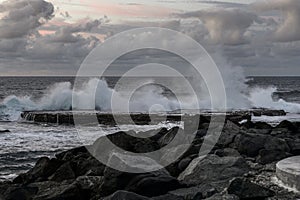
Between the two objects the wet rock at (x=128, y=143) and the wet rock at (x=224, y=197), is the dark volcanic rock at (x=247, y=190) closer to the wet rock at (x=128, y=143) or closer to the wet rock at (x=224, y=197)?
the wet rock at (x=224, y=197)

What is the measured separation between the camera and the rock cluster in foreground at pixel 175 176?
6.59 meters

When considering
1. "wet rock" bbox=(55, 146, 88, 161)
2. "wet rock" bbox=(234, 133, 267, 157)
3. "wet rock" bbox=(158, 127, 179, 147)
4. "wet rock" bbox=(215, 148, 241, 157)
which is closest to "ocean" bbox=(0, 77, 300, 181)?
"wet rock" bbox=(55, 146, 88, 161)

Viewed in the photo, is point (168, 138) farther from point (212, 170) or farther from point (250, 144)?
point (212, 170)

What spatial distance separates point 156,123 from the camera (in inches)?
972

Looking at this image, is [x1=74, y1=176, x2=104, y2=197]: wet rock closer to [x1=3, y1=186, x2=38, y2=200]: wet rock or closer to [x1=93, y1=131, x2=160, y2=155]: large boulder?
[x1=3, y1=186, x2=38, y2=200]: wet rock

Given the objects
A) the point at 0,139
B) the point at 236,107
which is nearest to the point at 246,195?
the point at 0,139

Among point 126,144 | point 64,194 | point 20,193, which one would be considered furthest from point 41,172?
point 64,194

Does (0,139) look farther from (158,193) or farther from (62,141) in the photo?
(158,193)

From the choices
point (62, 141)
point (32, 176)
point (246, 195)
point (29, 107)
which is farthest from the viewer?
point (29, 107)

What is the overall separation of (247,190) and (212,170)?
1.37 meters

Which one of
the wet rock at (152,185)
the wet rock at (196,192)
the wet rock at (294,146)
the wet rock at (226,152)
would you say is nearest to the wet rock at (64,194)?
the wet rock at (152,185)

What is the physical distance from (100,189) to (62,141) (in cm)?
1047

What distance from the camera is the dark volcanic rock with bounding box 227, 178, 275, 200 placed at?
642 cm

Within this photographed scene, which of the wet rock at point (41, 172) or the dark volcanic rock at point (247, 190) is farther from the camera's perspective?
the wet rock at point (41, 172)
